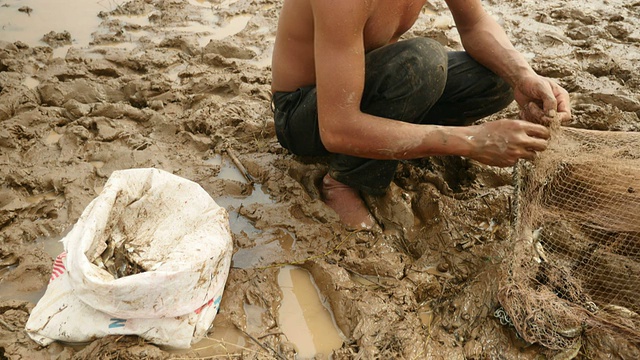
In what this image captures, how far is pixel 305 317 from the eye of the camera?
2295 mm

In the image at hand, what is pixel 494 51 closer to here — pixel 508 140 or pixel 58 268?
pixel 508 140

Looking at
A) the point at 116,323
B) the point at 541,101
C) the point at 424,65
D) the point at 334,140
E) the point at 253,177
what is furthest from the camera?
the point at 253,177

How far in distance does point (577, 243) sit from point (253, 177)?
1707mm

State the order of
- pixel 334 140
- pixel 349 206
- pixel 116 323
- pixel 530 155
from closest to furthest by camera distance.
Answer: pixel 116 323
pixel 530 155
pixel 334 140
pixel 349 206

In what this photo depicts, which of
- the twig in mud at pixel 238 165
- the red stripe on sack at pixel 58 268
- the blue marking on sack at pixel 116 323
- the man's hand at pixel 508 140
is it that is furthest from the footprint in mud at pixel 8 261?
the man's hand at pixel 508 140

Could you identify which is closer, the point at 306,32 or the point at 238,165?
the point at 306,32

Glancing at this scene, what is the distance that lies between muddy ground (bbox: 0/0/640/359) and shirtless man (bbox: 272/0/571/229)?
28 cm

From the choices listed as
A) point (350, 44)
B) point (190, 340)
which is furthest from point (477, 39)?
point (190, 340)

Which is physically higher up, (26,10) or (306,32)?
(306,32)

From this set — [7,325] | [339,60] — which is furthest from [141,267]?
[339,60]

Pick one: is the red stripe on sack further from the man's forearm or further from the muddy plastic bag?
the man's forearm

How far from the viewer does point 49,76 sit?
3.53 meters

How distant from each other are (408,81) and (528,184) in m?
0.73

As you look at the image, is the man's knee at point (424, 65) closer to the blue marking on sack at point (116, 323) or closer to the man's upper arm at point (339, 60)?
the man's upper arm at point (339, 60)
